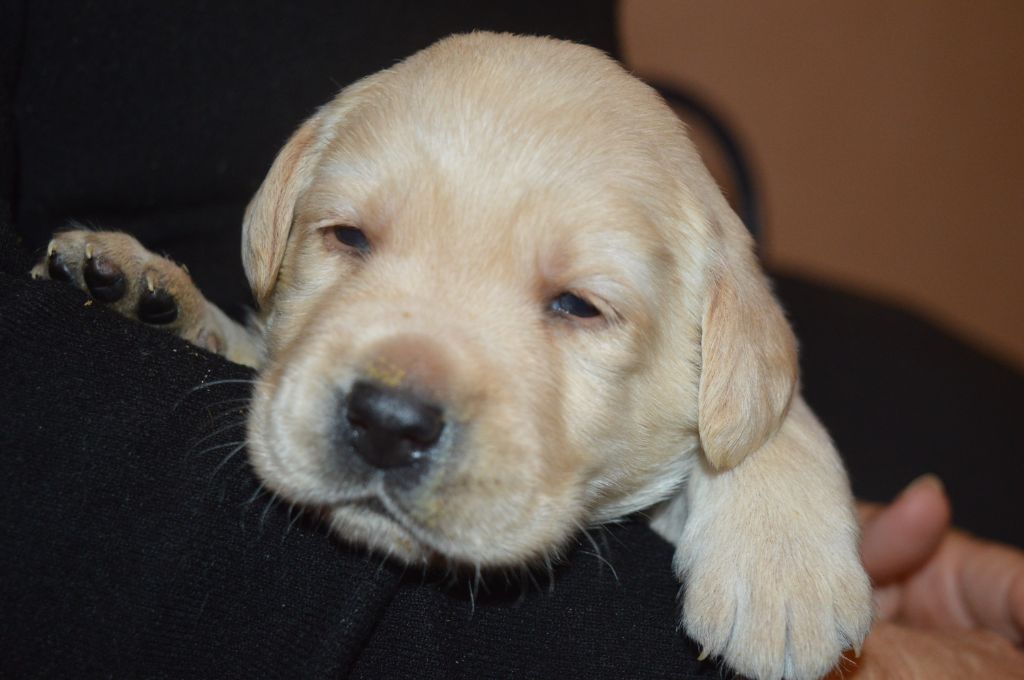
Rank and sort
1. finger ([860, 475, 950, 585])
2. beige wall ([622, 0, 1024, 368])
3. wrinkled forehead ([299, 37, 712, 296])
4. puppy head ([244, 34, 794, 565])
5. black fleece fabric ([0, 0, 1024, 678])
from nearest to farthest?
black fleece fabric ([0, 0, 1024, 678]), puppy head ([244, 34, 794, 565]), wrinkled forehead ([299, 37, 712, 296]), finger ([860, 475, 950, 585]), beige wall ([622, 0, 1024, 368])

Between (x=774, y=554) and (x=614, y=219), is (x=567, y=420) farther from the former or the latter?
(x=774, y=554)

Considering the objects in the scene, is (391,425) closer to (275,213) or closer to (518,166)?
(518,166)

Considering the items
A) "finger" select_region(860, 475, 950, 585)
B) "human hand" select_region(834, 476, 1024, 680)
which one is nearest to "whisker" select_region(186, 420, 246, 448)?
"human hand" select_region(834, 476, 1024, 680)

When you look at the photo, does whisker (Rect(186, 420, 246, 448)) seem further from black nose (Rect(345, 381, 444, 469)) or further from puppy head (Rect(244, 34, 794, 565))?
black nose (Rect(345, 381, 444, 469))

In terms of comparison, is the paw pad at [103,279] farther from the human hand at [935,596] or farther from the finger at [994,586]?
the finger at [994,586]

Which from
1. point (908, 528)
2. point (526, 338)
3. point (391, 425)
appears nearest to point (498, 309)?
point (526, 338)

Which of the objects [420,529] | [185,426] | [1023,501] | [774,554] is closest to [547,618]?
[420,529]
